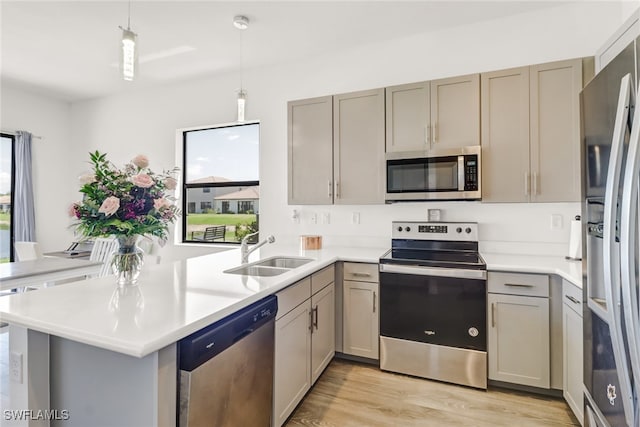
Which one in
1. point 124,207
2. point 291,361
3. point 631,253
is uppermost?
point 124,207

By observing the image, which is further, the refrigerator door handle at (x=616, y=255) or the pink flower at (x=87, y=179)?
the pink flower at (x=87, y=179)

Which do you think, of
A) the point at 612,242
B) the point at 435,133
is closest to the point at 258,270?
the point at 435,133

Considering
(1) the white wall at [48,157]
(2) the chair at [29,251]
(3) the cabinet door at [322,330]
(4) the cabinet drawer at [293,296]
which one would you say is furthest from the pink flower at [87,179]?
(1) the white wall at [48,157]

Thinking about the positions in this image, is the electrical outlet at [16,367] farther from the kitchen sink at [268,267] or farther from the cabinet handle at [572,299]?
the cabinet handle at [572,299]

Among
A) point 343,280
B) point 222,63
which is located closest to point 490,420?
point 343,280

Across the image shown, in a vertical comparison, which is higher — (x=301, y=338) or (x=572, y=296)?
(x=572, y=296)

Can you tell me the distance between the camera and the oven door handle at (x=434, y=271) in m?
2.16

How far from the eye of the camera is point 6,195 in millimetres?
4172

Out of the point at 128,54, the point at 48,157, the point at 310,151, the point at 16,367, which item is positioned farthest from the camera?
the point at 48,157

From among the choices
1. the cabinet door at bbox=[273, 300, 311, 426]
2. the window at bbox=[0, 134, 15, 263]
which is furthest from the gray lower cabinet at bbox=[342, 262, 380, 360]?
the window at bbox=[0, 134, 15, 263]

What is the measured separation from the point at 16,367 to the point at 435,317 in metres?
2.20

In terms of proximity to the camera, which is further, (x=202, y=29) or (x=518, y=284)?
(x=202, y=29)

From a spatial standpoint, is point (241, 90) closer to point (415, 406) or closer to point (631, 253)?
point (631, 253)

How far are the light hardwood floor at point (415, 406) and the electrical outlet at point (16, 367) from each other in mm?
1303
